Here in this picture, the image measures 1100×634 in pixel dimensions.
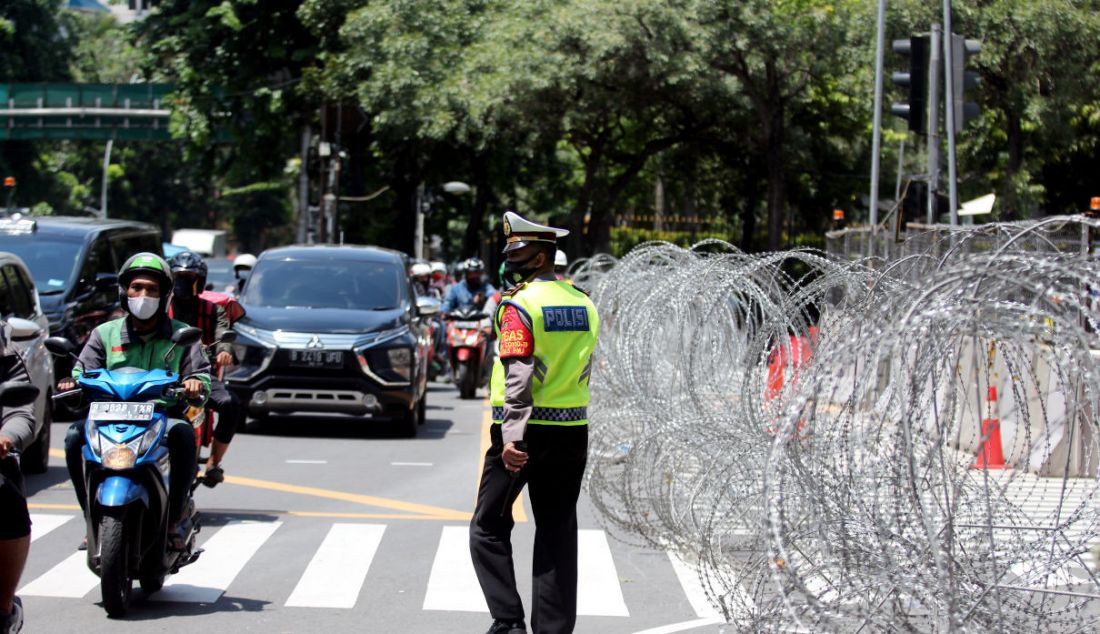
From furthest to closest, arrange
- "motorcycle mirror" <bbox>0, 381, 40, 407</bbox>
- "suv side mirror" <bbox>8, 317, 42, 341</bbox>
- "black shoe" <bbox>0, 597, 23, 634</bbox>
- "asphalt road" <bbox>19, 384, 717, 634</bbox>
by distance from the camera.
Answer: "asphalt road" <bbox>19, 384, 717, 634</bbox>
"suv side mirror" <bbox>8, 317, 42, 341</bbox>
"black shoe" <bbox>0, 597, 23, 634</bbox>
"motorcycle mirror" <bbox>0, 381, 40, 407</bbox>

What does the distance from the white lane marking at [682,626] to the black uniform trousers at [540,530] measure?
0.80m

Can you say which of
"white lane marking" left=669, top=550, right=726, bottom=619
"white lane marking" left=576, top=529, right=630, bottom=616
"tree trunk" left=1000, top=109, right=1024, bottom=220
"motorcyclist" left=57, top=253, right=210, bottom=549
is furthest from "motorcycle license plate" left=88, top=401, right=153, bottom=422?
"tree trunk" left=1000, top=109, right=1024, bottom=220

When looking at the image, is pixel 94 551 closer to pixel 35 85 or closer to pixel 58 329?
pixel 58 329

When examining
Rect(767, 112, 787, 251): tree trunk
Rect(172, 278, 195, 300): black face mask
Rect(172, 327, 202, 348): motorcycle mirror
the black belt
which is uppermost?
Rect(767, 112, 787, 251): tree trunk

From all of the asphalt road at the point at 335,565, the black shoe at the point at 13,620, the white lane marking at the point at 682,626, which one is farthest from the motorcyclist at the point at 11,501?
the white lane marking at the point at 682,626

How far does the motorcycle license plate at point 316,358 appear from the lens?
15.5 metres

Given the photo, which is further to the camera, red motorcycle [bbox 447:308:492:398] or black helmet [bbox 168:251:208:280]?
red motorcycle [bbox 447:308:492:398]

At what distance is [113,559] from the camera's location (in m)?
7.16

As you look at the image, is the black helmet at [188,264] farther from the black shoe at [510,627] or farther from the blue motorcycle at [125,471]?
the black shoe at [510,627]

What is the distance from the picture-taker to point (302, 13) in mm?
37312

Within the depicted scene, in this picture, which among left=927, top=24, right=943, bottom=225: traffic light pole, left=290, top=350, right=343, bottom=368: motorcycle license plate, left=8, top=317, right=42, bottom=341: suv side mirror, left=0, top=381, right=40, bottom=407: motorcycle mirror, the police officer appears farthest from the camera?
left=290, top=350, right=343, bottom=368: motorcycle license plate

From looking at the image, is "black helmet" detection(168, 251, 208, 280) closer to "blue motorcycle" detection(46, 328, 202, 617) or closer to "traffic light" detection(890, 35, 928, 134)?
"blue motorcycle" detection(46, 328, 202, 617)

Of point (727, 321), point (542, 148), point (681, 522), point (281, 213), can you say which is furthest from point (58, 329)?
point (281, 213)

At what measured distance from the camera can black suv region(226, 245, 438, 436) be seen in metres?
15.5
